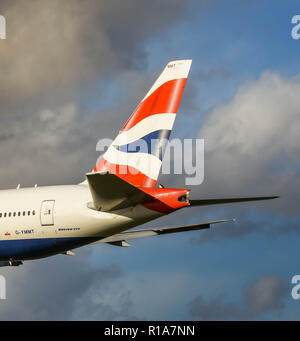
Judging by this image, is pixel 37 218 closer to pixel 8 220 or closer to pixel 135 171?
pixel 8 220

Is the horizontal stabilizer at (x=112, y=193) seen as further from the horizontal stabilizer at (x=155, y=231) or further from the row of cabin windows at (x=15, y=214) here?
the horizontal stabilizer at (x=155, y=231)

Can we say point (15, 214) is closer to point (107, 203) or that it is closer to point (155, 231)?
point (107, 203)

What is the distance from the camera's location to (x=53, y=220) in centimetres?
3259

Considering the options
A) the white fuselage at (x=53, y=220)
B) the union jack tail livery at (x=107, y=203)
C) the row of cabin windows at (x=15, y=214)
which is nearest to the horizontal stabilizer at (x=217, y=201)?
the union jack tail livery at (x=107, y=203)

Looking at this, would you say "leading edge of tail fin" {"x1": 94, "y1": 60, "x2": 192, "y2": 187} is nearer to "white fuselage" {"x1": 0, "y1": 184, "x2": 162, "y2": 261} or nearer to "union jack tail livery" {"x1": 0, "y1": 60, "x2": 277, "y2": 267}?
"union jack tail livery" {"x1": 0, "y1": 60, "x2": 277, "y2": 267}

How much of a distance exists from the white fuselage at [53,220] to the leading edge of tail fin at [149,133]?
2664 mm

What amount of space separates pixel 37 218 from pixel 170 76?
38.2 feet

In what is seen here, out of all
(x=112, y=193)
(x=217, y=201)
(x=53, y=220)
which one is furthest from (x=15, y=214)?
(x=217, y=201)

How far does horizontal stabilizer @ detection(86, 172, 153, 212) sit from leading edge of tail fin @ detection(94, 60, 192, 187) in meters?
3.88
